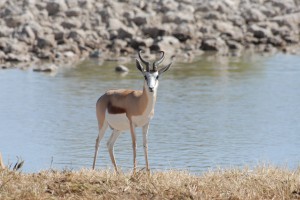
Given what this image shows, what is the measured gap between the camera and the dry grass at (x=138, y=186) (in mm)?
9453

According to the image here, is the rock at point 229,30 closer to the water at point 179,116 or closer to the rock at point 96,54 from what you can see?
the water at point 179,116

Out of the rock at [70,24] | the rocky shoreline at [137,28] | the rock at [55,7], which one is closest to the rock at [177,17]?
the rocky shoreline at [137,28]

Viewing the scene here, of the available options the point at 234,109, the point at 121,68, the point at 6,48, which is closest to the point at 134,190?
the point at 234,109

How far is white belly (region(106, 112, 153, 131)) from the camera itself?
12586 millimetres

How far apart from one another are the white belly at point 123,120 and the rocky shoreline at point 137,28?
791 inches

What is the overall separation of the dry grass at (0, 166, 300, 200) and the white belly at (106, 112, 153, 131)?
2.36m

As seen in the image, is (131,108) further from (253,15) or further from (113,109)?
(253,15)

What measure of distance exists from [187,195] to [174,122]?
456 inches

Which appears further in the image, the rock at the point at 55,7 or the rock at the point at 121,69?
the rock at the point at 55,7

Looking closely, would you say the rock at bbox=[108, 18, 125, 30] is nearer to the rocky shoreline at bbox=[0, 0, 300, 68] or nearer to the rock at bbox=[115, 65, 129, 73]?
the rocky shoreline at bbox=[0, 0, 300, 68]

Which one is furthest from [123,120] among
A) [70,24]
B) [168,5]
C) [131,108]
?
[168,5]

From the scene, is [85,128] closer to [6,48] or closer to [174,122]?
[174,122]

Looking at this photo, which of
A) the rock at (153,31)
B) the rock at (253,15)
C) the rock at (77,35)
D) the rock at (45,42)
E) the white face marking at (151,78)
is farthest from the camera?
the rock at (253,15)

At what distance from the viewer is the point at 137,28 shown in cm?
3759
